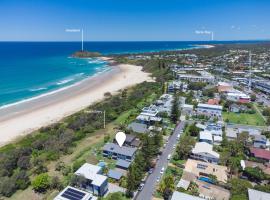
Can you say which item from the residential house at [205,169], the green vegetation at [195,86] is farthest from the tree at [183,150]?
the green vegetation at [195,86]

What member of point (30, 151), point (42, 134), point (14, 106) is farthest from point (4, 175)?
point (14, 106)

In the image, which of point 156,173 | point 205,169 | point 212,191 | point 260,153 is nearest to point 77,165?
point 156,173

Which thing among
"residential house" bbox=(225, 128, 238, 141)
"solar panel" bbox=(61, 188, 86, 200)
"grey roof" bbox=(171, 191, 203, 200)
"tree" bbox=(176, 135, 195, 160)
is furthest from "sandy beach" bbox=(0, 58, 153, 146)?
"residential house" bbox=(225, 128, 238, 141)

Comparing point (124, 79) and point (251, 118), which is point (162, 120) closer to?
point (251, 118)

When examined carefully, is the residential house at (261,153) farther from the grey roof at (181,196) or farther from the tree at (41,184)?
the tree at (41,184)

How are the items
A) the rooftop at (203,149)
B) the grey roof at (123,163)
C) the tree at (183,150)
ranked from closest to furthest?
1. the grey roof at (123,163)
2. the rooftop at (203,149)
3. the tree at (183,150)

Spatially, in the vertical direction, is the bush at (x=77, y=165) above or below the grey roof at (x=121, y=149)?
below
